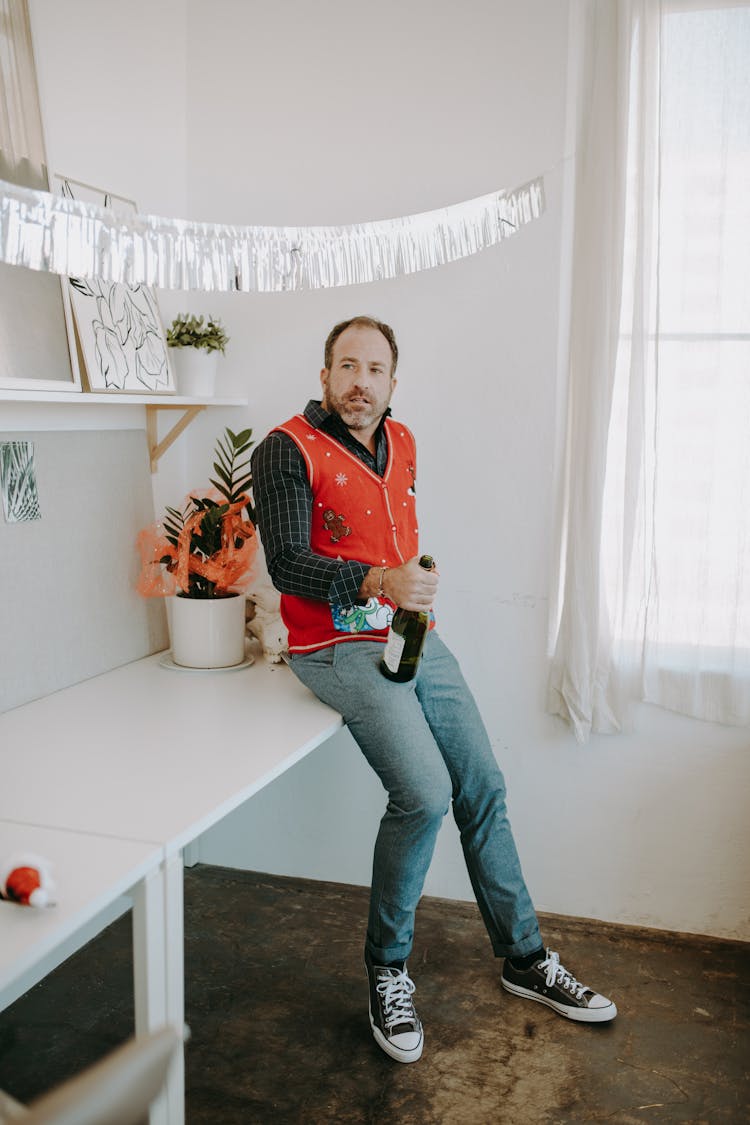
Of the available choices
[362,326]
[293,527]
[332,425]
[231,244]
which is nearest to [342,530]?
[293,527]

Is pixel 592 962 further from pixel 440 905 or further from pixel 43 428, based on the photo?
pixel 43 428

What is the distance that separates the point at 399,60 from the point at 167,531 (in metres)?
1.38

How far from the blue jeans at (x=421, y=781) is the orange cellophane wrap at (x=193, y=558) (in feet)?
1.12

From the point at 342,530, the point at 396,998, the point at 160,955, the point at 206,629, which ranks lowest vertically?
the point at 396,998

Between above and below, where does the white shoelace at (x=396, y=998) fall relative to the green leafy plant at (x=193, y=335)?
below

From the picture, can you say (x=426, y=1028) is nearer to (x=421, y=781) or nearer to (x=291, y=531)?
(x=421, y=781)

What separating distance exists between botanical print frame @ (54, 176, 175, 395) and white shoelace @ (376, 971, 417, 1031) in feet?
4.87

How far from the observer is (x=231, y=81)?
113 inches

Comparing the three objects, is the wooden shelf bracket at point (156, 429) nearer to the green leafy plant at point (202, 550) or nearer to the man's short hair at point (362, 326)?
the green leafy plant at point (202, 550)

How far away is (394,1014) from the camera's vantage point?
225 centimetres

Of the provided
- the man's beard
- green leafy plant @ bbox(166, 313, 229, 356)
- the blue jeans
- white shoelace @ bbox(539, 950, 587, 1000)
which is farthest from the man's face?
white shoelace @ bbox(539, 950, 587, 1000)

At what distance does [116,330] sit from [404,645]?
40.8 inches

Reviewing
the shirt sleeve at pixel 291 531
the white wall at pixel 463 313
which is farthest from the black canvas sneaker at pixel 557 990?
the shirt sleeve at pixel 291 531

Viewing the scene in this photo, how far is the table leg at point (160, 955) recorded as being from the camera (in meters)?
1.53
